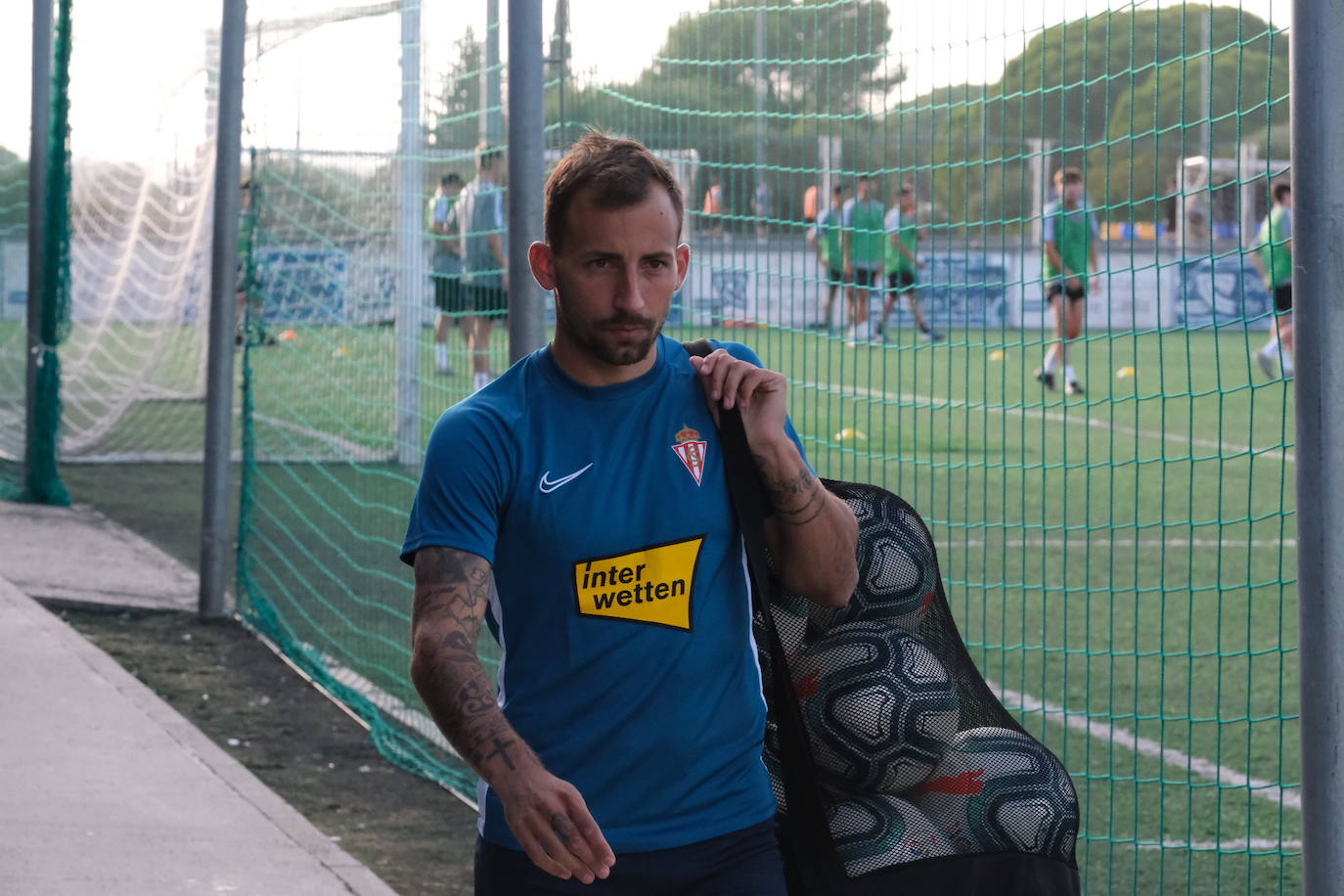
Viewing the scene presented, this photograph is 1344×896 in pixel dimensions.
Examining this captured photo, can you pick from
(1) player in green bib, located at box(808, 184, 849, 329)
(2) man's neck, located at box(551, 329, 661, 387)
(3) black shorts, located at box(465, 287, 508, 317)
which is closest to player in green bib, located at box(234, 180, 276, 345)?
(3) black shorts, located at box(465, 287, 508, 317)

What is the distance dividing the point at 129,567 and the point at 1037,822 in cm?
705

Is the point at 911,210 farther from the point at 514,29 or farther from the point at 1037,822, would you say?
the point at 1037,822

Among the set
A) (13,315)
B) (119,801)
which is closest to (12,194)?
(13,315)

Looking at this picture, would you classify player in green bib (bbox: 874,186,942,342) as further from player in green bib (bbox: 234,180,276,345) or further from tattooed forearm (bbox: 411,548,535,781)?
player in green bib (bbox: 234,180,276,345)

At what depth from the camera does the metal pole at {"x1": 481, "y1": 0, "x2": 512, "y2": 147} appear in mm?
5684

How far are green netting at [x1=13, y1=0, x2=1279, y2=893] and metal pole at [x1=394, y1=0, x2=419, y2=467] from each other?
0.09 feet

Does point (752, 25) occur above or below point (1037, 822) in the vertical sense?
above

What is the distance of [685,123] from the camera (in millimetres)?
4793

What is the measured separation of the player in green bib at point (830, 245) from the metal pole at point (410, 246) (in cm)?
246

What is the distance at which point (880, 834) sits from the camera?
8.05ft

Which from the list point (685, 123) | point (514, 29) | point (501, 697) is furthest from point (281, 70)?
point (501, 697)

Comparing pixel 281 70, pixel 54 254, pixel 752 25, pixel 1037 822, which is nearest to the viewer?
pixel 1037 822

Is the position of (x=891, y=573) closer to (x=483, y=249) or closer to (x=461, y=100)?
(x=483, y=249)

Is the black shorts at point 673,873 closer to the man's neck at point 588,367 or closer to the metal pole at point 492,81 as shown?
the man's neck at point 588,367
